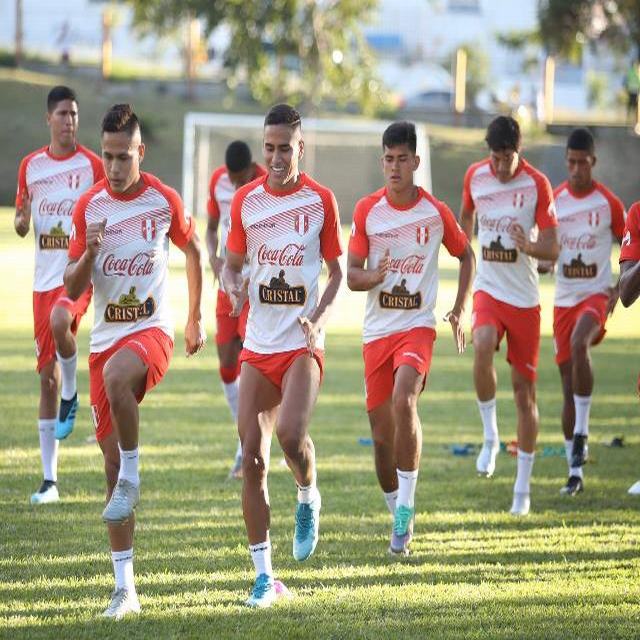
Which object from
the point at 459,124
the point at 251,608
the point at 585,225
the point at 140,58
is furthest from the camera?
the point at 140,58

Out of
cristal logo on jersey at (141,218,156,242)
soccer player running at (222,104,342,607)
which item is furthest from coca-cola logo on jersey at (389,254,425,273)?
cristal logo on jersey at (141,218,156,242)

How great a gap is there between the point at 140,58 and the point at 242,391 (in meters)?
66.7

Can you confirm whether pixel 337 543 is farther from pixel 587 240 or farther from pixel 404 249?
pixel 587 240

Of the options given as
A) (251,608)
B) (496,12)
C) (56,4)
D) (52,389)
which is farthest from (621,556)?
(496,12)

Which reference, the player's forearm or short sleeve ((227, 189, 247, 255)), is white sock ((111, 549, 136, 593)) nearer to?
the player's forearm

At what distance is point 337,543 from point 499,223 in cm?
286

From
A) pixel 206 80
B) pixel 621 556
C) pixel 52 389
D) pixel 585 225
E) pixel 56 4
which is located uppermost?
pixel 56 4

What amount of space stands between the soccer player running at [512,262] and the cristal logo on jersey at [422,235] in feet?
4.38

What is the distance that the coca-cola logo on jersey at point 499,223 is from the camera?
34.1 ft

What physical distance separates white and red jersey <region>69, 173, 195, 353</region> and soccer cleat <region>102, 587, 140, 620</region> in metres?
1.27

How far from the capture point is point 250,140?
4544 cm

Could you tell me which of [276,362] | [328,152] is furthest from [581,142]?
[328,152]

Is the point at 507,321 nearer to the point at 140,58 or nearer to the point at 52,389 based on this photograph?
the point at 52,389

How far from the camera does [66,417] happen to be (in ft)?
34.6
